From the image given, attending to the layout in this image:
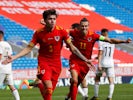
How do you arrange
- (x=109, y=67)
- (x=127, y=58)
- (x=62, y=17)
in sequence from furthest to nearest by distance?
(x=62, y=17) → (x=127, y=58) → (x=109, y=67)

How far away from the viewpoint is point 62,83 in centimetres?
2491

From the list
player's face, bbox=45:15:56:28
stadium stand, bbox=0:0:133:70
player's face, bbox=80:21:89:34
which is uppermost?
player's face, bbox=45:15:56:28

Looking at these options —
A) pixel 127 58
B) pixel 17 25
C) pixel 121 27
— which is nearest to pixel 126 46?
pixel 127 58

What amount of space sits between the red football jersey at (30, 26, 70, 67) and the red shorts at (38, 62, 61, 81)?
0.31 ft

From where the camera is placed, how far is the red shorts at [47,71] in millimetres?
10242

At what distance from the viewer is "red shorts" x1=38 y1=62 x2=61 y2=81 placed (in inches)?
403

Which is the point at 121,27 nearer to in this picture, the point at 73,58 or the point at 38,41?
the point at 73,58

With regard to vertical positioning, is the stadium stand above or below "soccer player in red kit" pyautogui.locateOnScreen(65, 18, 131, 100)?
below

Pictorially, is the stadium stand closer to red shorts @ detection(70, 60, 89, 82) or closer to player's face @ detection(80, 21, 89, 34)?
red shorts @ detection(70, 60, 89, 82)

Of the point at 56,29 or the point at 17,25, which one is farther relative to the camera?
the point at 17,25

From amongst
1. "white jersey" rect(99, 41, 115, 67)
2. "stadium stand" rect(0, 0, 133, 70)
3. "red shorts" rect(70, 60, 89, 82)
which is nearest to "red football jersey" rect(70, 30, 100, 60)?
"red shorts" rect(70, 60, 89, 82)

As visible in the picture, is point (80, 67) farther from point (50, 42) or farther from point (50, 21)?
point (50, 21)

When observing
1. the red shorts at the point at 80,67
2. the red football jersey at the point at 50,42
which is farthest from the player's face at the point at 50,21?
the red shorts at the point at 80,67

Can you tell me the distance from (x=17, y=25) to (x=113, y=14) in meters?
7.55
